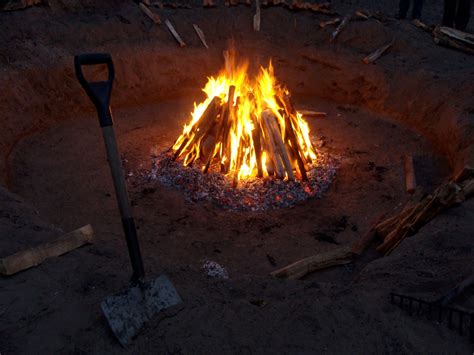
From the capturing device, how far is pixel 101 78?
9.51 meters

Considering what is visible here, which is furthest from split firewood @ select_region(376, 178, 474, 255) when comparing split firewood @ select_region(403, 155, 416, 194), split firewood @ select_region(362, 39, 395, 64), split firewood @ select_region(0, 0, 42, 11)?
split firewood @ select_region(0, 0, 42, 11)

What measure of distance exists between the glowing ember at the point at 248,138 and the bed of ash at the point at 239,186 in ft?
0.34

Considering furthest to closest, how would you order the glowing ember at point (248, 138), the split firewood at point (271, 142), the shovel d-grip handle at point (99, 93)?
the glowing ember at point (248, 138) → the split firewood at point (271, 142) → the shovel d-grip handle at point (99, 93)

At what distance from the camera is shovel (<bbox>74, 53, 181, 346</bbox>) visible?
11.7ft

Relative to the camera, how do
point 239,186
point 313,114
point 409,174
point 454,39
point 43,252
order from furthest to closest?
point 454,39
point 313,114
point 409,174
point 239,186
point 43,252

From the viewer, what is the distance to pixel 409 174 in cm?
712

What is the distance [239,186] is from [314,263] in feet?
7.14

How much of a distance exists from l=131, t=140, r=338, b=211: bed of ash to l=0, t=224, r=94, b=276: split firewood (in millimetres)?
A: 2173

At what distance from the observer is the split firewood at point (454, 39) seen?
9359mm

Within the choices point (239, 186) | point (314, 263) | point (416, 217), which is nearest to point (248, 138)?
point (239, 186)

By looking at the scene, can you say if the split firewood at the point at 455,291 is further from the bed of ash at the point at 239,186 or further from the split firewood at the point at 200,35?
the split firewood at the point at 200,35

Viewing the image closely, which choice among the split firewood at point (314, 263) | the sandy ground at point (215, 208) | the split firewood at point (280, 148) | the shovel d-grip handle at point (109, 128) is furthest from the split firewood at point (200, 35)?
the shovel d-grip handle at point (109, 128)

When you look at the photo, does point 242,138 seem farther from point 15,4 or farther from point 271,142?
point 15,4

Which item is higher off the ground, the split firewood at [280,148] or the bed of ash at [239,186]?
the split firewood at [280,148]
